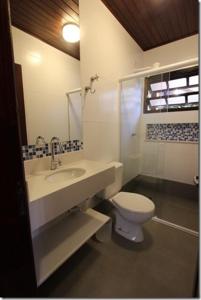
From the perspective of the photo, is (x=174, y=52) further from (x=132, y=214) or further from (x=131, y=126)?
(x=132, y=214)

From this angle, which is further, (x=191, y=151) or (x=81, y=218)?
(x=191, y=151)

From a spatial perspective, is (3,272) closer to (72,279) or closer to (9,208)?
(9,208)

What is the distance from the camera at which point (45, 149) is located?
1.42 m

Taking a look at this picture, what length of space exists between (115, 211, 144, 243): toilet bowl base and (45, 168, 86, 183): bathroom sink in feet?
2.40

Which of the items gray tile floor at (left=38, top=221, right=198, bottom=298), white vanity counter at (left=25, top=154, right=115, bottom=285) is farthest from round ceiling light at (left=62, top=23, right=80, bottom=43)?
gray tile floor at (left=38, top=221, right=198, bottom=298)

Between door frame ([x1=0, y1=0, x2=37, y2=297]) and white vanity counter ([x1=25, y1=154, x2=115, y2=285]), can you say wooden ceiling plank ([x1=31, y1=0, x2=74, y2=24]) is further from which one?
white vanity counter ([x1=25, y1=154, x2=115, y2=285])

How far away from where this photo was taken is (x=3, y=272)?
0.72 meters

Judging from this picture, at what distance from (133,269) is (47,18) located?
2361 millimetres

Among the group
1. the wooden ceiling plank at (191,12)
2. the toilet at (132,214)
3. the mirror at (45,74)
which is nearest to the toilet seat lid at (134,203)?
the toilet at (132,214)

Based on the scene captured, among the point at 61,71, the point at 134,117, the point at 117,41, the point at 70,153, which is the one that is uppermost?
the point at 117,41

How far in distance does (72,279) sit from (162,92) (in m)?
2.67

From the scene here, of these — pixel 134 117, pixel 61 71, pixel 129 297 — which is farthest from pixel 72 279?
pixel 134 117

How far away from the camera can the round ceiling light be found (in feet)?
4.91

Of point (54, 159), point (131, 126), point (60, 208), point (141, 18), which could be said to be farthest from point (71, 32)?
point (60, 208)
